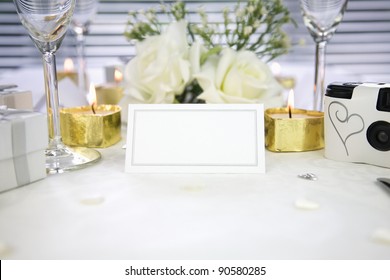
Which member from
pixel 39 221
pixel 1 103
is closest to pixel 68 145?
pixel 1 103

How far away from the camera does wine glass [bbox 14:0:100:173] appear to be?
63 cm

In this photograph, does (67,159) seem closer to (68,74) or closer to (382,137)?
(382,137)

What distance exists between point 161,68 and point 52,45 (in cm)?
24

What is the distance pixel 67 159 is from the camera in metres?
0.71

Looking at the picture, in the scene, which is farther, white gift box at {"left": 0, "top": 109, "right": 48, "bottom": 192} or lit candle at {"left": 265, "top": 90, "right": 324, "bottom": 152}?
lit candle at {"left": 265, "top": 90, "right": 324, "bottom": 152}

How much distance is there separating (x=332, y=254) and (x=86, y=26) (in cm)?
115

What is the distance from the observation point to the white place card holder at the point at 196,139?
652mm

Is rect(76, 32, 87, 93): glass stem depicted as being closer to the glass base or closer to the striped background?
the glass base

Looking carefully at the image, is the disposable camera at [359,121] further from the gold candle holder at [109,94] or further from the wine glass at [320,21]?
the gold candle holder at [109,94]

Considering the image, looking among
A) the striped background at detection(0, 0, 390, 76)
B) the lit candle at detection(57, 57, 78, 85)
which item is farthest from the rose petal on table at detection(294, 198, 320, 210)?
the striped background at detection(0, 0, 390, 76)

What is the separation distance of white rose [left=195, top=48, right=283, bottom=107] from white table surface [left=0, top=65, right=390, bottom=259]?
0.23m

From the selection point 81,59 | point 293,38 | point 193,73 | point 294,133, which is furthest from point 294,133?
point 293,38

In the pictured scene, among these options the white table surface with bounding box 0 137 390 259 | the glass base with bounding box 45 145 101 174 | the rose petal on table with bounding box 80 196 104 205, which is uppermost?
the glass base with bounding box 45 145 101 174

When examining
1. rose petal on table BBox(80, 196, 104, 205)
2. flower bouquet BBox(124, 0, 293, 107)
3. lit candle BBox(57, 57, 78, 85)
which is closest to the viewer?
rose petal on table BBox(80, 196, 104, 205)
